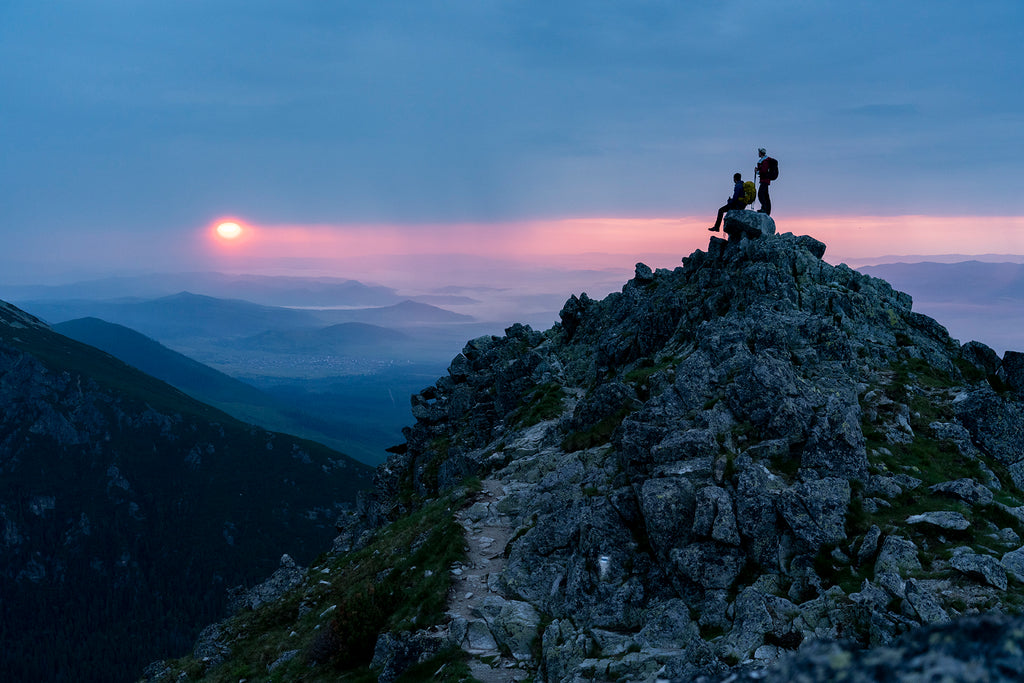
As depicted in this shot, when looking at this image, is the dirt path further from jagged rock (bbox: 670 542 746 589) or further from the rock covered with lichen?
jagged rock (bbox: 670 542 746 589)

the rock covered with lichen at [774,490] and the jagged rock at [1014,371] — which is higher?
the jagged rock at [1014,371]

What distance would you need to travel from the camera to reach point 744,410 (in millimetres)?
28703

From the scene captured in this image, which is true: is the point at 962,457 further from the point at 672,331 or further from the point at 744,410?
the point at 672,331

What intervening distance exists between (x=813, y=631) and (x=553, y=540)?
12.4m

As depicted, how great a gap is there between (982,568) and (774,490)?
21.0 ft

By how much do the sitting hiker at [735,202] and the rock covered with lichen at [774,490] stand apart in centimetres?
526

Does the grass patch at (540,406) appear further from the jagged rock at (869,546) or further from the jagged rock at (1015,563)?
the jagged rock at (1015,563)

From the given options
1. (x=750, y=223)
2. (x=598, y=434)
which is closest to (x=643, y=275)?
(x=750, y=223)

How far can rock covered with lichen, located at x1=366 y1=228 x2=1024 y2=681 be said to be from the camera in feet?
58.4

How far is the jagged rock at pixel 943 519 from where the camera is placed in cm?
1925

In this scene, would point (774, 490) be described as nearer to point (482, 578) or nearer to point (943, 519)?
point (943, 519)

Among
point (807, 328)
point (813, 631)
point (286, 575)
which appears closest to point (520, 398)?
point (286, 575)

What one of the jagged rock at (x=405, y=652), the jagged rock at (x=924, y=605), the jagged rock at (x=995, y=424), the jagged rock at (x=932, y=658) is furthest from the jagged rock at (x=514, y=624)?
the jagged rock at (x=995, y=424)

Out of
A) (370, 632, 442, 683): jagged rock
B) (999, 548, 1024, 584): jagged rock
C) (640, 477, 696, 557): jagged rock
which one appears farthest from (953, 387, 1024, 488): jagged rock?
(370, 632, 442, 683): jagged rock
